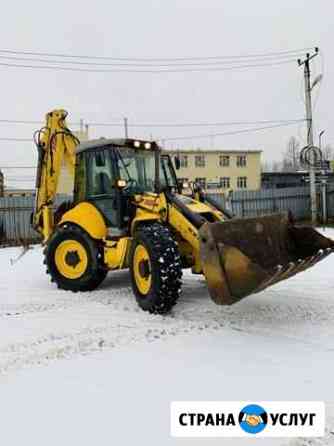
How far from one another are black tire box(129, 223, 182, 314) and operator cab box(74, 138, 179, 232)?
45.5 inches

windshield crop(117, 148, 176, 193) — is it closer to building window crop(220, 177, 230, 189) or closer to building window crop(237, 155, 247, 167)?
building window crop(220, 177, 230, 189)

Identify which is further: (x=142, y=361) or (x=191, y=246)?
(x=191, y=246)

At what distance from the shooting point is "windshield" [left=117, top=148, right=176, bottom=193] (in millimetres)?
6469

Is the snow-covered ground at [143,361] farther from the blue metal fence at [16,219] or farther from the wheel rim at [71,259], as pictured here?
the blue metal fence at [16,219]

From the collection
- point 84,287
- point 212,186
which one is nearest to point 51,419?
point 84,287

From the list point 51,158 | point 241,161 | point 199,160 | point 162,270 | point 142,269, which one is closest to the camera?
point 162,270

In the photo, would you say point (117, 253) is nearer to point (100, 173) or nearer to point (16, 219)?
point (100, 173)

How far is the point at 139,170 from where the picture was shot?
6.61m

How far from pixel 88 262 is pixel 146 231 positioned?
179 centimetres

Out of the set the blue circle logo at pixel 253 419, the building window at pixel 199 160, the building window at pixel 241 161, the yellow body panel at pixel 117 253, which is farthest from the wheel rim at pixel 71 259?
the building window at pixel 241 161

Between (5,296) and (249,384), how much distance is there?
14.8 ft

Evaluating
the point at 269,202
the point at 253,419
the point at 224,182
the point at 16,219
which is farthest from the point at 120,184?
the point at 224,182

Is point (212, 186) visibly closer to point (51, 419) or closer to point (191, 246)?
point (191, 246)

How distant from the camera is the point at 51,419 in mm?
3033
